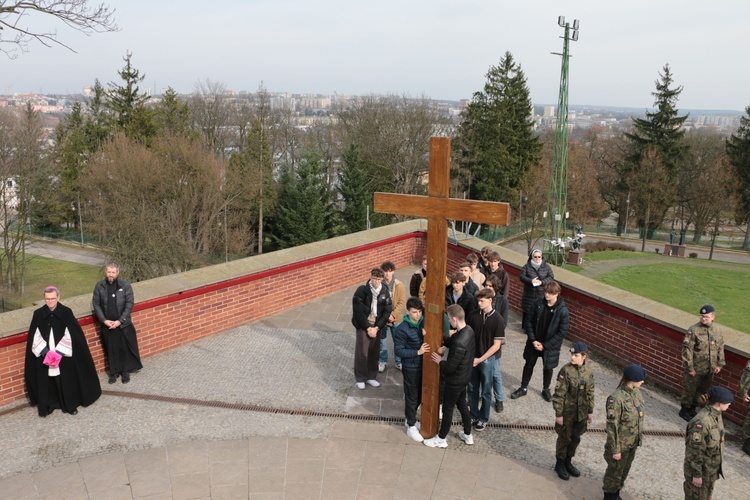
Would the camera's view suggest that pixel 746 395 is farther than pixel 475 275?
No

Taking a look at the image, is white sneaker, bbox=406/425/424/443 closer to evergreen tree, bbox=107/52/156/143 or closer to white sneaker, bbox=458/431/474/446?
white sneaker, bbox=458/431/474/446

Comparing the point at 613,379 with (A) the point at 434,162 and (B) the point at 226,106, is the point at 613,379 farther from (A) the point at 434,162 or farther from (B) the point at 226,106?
(B) the point at 226,106

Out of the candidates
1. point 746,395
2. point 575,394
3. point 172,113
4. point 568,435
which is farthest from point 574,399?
point 172,113

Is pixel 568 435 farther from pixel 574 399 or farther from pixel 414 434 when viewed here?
pixel 414 434

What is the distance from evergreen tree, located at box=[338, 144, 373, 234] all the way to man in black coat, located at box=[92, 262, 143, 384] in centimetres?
3071

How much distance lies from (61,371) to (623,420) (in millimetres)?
5501

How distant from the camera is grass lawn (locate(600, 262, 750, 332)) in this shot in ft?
66.7

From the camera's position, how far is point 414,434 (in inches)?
232

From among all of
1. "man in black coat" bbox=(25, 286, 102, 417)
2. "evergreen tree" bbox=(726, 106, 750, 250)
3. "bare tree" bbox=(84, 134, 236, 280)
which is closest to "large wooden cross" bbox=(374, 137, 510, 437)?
"man in black coat" bbox=(25, 286, 102, 417)

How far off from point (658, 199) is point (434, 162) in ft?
137

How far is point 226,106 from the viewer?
5012 centimetres

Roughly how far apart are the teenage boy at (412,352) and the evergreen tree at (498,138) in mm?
38610

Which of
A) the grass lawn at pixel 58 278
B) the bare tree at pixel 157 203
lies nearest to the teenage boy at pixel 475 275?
the bare tree at pixel 157 203

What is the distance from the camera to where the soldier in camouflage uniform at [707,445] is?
467cm
